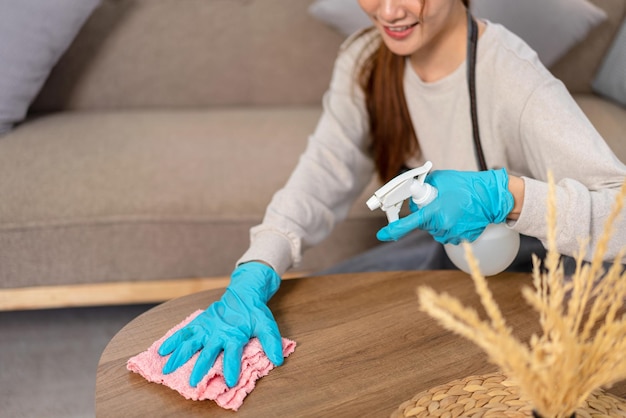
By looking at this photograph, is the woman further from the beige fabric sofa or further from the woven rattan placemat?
the beige fabric sofa

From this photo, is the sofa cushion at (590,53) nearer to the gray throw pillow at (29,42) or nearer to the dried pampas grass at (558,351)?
the gray throw pillow at (29,42)

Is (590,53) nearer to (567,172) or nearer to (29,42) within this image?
(567,172)

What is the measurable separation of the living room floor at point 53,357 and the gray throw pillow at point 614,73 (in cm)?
151

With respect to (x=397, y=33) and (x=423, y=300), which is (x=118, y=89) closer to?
(x=397, y=33)

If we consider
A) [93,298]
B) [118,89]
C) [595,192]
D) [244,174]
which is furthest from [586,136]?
[118,89]

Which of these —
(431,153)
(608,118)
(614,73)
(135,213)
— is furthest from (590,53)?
(135,213)

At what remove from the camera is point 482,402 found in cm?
85

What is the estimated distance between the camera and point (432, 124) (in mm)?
1508

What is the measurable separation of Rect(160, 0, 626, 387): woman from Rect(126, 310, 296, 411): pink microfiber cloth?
0.04ft

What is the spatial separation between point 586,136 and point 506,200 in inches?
7.6

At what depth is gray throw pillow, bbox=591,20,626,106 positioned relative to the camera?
2.06m

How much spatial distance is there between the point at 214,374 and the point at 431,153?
0.77 meters

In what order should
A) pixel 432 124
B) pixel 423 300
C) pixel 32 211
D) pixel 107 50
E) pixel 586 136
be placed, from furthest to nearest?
pixel 107 50 < pixel 32 211 < pixel 432 124 < pixel 586 136 < pixel 423 300

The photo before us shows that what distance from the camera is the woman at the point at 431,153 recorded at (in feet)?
3.62
